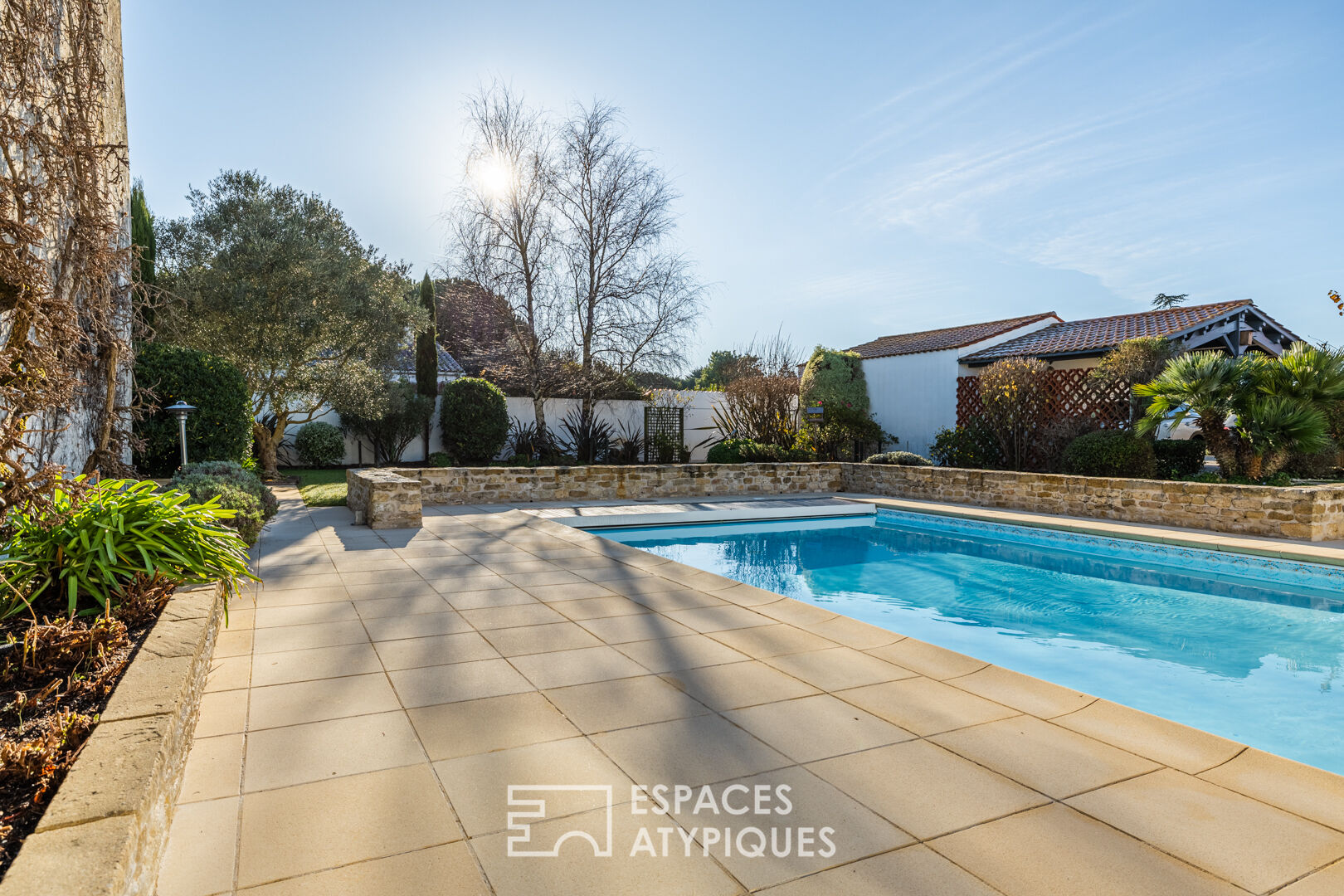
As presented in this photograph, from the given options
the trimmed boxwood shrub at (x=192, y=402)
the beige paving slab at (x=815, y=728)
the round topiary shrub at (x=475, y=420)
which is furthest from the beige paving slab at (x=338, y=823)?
the round topiary shrub at (x=475, y=420)

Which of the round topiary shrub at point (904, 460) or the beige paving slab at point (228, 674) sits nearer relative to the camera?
the beige paving slab at point (228, 674)

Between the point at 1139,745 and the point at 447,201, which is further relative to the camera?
the point at 447,201

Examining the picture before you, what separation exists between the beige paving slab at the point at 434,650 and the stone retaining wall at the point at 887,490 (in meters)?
4.27

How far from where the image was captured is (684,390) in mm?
17984

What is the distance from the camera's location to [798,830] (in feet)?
6.75

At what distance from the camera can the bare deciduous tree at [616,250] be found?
14.4 m

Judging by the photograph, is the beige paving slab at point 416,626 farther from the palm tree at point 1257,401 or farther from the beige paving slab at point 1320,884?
the palm tree at point 1257,401

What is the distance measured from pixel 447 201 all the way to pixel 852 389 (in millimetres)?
10051

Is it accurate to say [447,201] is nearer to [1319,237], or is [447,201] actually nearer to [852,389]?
[852,389]

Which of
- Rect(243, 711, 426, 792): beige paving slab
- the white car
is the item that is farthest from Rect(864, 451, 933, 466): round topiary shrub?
Rect(243, 711, 426, 792): beige paving slab

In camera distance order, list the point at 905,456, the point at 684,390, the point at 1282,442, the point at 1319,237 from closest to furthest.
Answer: the point at 1282,442
the point at 1319,237
the point at 905,456
the point at 684,390

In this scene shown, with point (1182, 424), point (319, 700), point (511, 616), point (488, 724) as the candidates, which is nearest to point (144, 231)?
point (511, 616)

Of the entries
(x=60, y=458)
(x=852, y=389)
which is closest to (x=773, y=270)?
(x=852, y=389)

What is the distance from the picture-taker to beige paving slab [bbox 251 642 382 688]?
3.25 m
